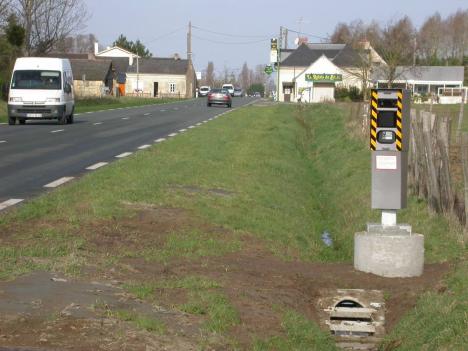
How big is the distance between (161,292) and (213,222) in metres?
3.87

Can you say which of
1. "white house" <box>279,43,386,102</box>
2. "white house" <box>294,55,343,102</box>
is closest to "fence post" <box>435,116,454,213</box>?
"white house" <box>279,43,386,102</box>

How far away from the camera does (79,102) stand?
6109cm

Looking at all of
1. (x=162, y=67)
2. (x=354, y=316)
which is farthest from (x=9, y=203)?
(x=162, y=67)

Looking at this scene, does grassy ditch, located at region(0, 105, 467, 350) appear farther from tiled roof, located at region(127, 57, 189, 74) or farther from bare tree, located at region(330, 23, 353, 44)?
bare tree, located at region(330, 23, 353, 44)

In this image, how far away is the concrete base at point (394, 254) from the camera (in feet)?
28.3

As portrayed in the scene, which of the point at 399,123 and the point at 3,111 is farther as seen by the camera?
the point at 3,111

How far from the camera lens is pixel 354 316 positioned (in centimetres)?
767

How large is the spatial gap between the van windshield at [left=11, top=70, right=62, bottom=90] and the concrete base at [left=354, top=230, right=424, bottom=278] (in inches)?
958

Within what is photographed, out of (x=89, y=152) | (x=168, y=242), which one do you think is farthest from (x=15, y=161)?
(x=168, y=242)

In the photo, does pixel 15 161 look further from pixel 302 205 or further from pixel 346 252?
pixel 346 252

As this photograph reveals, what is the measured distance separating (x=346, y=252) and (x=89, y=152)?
32.5 feet

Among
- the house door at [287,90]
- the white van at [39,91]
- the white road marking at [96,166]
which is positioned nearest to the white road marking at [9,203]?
the white road marking at [96,166]

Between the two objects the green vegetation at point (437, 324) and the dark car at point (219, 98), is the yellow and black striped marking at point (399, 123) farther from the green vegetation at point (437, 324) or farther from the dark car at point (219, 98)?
the dark car at point (219, 98)

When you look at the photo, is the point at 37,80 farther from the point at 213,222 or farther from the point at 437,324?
the point at 437,324
